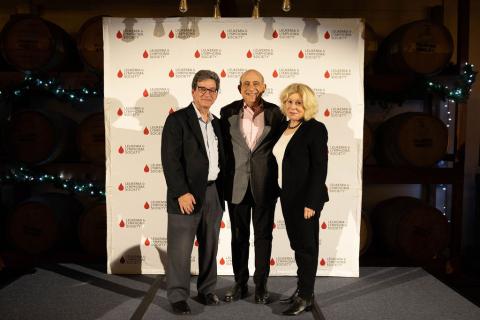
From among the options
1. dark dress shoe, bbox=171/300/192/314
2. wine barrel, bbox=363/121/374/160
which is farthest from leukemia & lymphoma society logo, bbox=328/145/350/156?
dark dress shoe, bbox=171/300/192/314

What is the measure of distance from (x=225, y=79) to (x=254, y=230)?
1.28 meters

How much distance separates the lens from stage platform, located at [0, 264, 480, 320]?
300cm

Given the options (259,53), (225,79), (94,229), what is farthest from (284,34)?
(94,229)

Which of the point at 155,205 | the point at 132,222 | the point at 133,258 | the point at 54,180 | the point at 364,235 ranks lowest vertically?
the point at 133,258

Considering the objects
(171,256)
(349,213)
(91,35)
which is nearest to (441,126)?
(349,213)

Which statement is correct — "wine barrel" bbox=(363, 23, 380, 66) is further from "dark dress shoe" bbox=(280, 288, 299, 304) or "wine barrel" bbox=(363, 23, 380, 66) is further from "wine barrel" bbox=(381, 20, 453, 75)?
"dark dress shoe" bbox=(280, 288, 299, 304)

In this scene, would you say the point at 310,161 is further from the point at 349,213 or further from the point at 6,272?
the point at 6,272

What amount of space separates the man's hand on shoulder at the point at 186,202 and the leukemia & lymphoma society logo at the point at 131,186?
0.92 metres

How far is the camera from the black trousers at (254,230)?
3059 millimetres

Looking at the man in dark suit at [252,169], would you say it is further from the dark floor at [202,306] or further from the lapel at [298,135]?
the dark floor at [202,306]

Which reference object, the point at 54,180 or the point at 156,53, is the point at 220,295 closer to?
the point at 156,53

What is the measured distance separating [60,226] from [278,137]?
7.72ft

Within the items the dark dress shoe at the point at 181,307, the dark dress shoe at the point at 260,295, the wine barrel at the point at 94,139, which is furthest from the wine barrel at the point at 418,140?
the wine barrel at the point at 94,139

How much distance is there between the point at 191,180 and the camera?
296 cm
